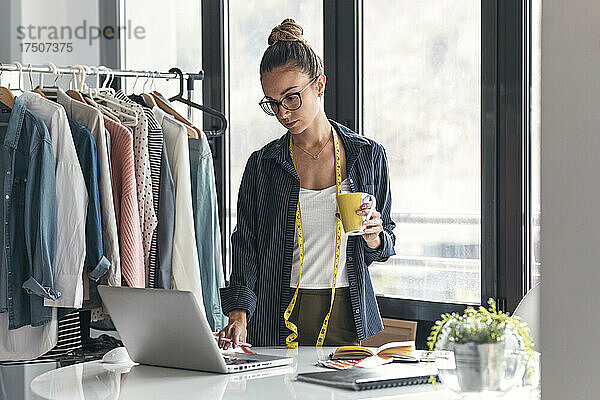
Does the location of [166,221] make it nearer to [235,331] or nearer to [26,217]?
[26,217]

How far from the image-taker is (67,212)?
9.79 feet

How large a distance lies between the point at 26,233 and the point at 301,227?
1038mm

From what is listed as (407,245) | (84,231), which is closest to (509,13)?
(407,245)

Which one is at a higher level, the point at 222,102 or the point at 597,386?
the point at 222,102

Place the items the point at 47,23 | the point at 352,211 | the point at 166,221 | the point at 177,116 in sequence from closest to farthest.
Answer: the point at 352,211, the point at 166,221, the point at 177,116, the point at 47,23

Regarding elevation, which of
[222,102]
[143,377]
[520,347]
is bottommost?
[143,377]

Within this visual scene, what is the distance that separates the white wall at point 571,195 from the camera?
0.72 metres

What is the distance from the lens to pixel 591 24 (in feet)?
2.33

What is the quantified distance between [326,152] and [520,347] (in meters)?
1.33

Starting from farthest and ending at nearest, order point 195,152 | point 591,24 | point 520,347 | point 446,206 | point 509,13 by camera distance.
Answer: point 195,152 < point 446,206 < point 509,13 < point 520,347 < point 591,24

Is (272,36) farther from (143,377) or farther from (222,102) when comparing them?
(222,102)

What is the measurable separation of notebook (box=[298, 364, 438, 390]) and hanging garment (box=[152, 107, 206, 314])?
1.52 metres

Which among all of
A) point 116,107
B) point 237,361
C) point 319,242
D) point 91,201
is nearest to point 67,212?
point 91,201

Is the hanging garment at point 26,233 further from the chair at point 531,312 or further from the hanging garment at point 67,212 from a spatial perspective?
the chair at point 531,312
